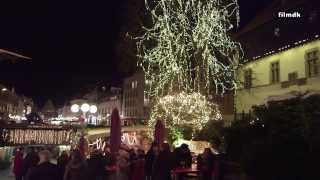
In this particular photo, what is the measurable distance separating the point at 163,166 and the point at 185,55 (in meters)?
15.2

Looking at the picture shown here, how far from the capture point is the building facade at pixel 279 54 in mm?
24734

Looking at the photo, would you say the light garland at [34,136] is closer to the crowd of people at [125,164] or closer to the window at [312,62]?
the crowd of people at [125,164]

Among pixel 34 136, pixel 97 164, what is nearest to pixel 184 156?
pixel 97 164

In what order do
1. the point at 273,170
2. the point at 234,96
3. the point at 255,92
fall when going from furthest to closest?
the point at 234,96, the point at 255,92, the point at 273,170

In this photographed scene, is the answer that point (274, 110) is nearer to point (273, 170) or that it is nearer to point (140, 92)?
point (273, 170)

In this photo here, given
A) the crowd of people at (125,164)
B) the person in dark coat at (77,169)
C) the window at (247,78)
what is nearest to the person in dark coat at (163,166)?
the crowd of people at (125,164)

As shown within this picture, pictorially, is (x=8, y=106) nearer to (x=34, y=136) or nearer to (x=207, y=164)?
(x=34, y=136)

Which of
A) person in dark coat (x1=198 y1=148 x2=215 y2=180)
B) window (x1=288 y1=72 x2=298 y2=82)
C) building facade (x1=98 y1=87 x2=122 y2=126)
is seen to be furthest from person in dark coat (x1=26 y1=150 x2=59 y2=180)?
building facade (x1=98 y1=87 x2=122 y2=126)

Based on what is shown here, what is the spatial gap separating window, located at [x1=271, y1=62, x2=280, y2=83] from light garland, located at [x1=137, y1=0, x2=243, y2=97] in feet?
8.83

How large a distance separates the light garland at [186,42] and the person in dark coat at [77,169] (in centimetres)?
1699

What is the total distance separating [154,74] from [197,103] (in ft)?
10.9

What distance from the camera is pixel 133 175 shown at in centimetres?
1380

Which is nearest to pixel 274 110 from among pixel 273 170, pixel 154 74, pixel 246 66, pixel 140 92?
pixel 273 170

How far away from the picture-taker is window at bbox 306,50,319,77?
78.8ft
